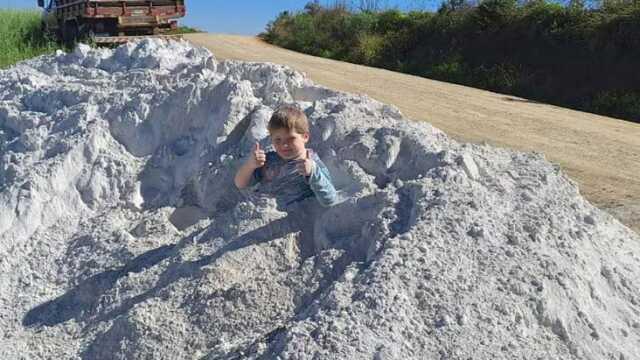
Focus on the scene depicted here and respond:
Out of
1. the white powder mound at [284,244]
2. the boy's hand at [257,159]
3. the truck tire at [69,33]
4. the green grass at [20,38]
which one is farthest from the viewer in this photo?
the truck tire at [69,33]

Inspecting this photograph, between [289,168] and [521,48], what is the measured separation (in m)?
12.5

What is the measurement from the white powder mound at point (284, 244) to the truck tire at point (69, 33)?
37.3 ft

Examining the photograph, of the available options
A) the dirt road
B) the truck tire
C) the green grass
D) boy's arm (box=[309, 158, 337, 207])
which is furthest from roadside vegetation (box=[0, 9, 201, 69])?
Result: boy's arm (box=[309, 158, 337, 207])

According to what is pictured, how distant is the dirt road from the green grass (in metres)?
5.39

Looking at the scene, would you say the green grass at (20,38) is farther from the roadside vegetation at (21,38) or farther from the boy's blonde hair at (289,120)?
the boy's blonde hair at (289,120)

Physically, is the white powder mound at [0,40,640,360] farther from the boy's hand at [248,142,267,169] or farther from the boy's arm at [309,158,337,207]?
the boy's hand at [248,142,267,169]

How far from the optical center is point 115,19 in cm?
1627

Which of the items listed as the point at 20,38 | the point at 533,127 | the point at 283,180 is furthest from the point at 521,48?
the point at 283,180

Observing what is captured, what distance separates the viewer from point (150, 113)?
5.41 metres

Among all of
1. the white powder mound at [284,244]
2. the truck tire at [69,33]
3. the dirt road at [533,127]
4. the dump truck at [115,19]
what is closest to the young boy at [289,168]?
the white powder mound at [284,244]

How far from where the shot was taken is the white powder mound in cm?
298

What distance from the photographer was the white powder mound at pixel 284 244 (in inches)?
117

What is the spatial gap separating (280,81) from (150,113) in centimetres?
101

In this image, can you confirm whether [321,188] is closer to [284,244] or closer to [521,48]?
[284,244]
